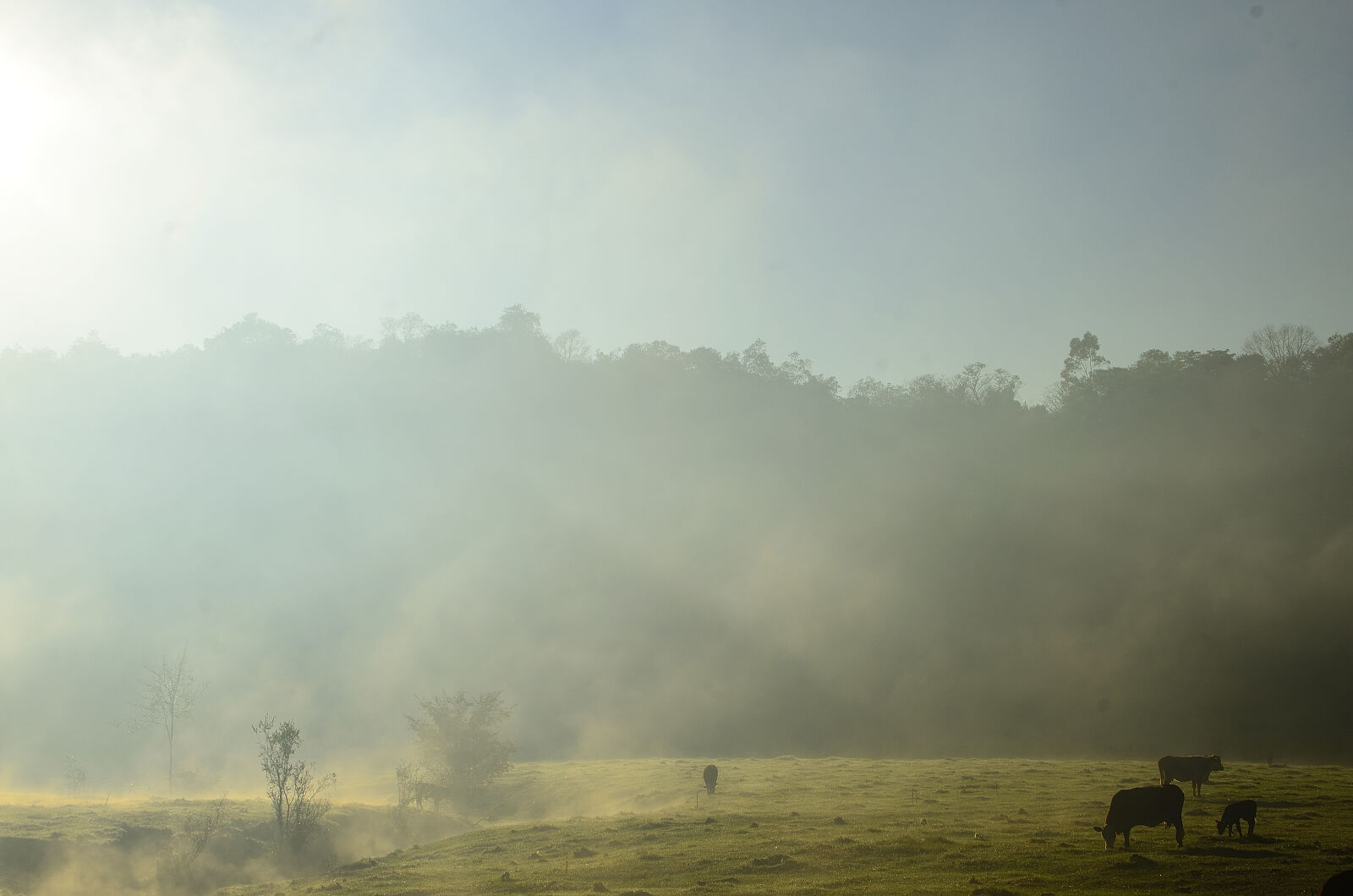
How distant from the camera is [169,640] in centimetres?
10531

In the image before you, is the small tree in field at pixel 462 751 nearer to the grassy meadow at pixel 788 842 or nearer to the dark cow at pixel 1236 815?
the grassy meadow at pixel 788 842

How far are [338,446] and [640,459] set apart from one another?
54.3m

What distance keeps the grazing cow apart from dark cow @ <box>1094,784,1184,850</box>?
1411 inches

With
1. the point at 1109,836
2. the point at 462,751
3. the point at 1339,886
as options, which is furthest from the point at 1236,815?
the point at 462,751

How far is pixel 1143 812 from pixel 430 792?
37.5 meters

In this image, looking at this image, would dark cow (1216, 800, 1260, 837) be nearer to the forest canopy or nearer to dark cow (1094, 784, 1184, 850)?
dark cow (1094, 784, 1184, 850)

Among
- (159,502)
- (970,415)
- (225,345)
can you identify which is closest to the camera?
(159,502)

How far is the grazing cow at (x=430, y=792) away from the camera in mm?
45344

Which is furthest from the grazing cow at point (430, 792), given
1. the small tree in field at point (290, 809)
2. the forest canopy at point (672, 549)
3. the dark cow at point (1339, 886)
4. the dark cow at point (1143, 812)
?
the dark cow at point (1339, 886)

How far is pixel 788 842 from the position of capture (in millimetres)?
24516

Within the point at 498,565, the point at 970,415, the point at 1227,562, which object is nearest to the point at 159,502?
the point at 498,565

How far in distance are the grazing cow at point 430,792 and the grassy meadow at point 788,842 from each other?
9.37 ft

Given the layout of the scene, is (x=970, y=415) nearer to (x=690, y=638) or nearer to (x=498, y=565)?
(x=690, y=638)

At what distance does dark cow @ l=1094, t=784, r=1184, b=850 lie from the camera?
2052 cm
